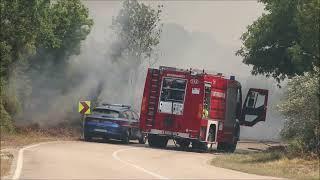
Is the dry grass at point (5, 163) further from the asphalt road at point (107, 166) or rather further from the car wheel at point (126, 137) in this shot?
the car wheel at point (126, 137)

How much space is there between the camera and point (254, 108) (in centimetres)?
3173

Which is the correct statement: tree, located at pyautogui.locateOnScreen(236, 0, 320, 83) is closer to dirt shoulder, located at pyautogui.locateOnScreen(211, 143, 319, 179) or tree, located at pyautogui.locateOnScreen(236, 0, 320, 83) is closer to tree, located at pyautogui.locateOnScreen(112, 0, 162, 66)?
dirt shoulder, located at pyautogui.locateOnScreen(211, 143, 319, 179)

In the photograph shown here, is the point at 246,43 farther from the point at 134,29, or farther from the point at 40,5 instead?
the point at 134,29

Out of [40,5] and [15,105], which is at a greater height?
[40,5]

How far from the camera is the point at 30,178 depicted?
14.1 m

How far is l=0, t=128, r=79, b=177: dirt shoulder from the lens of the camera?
17267 millimetres

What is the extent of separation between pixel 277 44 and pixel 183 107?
7593 mm

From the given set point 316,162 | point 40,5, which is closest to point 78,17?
point 40,5

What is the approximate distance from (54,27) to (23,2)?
4302mm

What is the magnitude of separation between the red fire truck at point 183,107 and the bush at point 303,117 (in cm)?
548

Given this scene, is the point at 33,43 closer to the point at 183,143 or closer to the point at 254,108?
the point at 183,143

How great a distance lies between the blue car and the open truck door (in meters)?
5.81

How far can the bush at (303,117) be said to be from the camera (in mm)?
20766

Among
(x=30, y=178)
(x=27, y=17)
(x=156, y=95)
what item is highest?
(x=27, y=17)
